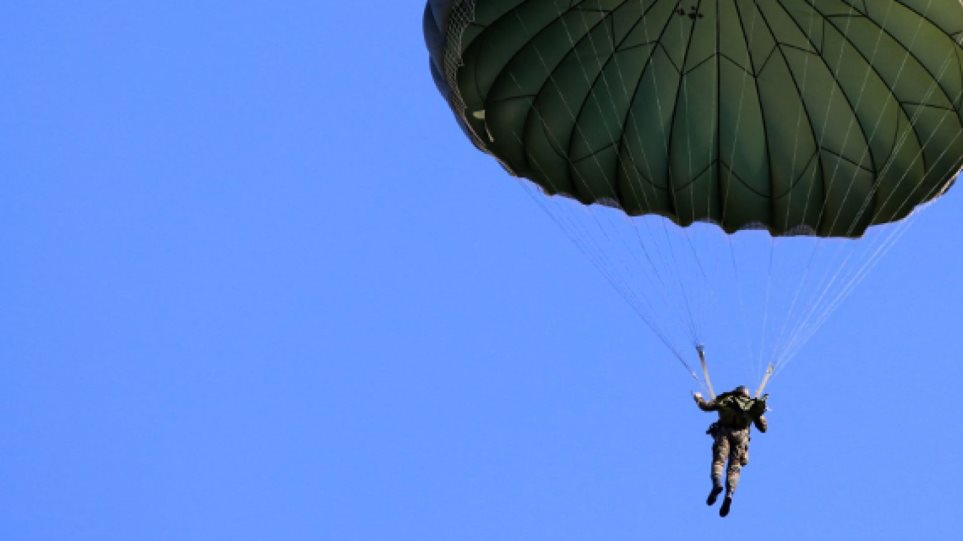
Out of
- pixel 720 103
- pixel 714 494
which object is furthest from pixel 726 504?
pixel 720 103

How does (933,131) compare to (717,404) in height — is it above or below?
above

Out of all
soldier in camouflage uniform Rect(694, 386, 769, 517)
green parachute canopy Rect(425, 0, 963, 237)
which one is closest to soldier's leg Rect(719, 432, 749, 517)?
soldier in camouflage uniform Rect(694, 386, 769, 517)

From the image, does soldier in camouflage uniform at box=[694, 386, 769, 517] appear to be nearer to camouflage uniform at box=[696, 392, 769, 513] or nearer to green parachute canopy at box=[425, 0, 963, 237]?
camouflage uniform at box=[696, 392, 769, 513]

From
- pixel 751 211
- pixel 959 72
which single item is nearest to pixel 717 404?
pixel 751 211

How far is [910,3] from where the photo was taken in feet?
76.7

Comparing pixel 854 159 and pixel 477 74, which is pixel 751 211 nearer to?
pixel 854 159

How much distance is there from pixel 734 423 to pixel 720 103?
3881mm

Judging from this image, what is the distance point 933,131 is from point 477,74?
5.01 metres

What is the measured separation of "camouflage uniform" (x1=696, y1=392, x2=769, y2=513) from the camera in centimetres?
2262

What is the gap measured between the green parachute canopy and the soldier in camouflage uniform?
288 cm

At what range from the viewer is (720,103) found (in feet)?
80.4

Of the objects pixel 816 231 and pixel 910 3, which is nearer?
pixel 910 3

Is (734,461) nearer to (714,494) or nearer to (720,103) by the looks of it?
(714,494)

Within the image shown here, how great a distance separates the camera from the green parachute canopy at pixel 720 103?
23828mm
